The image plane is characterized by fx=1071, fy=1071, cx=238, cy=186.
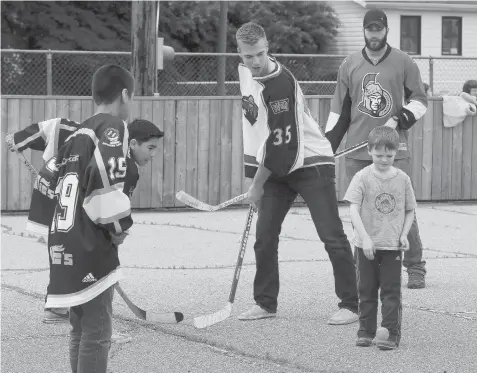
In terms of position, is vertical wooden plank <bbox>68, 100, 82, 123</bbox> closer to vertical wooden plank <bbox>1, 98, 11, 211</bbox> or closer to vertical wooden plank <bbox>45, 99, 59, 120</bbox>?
vertical wooden plank <bbox>45, 99, 59, 120</bbox>

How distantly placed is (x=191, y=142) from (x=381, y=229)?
21.2 ft

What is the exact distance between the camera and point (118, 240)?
4.54m

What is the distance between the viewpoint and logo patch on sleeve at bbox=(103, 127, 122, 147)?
14.6 feet

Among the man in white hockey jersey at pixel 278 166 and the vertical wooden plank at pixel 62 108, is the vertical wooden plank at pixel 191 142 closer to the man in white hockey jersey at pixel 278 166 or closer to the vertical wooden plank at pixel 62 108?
the vertical wooden plank at pixel 62 108

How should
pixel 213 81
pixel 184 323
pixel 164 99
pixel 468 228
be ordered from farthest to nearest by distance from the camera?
pixel 213 81 → pixel 164 99 → pixel 468 228 → pixel 184 323

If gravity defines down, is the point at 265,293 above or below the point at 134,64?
below

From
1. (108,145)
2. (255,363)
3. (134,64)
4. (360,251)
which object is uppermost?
(134,64)

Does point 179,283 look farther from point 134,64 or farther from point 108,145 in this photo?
point 134,64

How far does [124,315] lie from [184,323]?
1.34ft

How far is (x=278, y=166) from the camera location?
5.98m

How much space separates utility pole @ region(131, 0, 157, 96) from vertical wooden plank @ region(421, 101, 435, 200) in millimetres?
3312

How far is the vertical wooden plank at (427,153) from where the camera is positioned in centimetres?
1262

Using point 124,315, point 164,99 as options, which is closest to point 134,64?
point 164,99

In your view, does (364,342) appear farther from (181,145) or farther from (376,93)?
(181,145)
